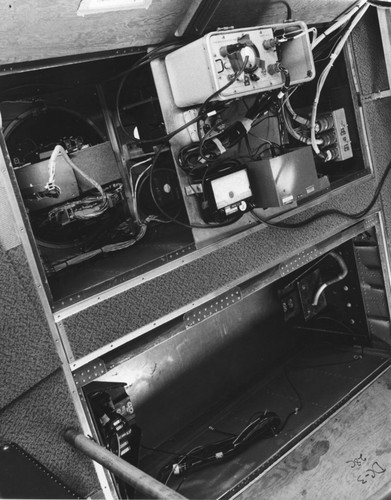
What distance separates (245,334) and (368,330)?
0.51 m

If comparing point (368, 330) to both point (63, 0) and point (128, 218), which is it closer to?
point (128, 218)

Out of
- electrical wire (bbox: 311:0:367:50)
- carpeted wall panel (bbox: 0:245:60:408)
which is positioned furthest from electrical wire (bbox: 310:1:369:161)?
carpeted wall panel (bbox: 0:245:60:408)

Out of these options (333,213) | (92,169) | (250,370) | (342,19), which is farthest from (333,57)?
(250,370)

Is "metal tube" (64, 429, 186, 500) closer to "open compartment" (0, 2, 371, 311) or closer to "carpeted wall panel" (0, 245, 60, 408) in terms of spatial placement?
"carpeted wall panel" (0, 245, 60, 408)

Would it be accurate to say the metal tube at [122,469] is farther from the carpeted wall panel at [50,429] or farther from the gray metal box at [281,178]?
the gray metal box at [281,178]

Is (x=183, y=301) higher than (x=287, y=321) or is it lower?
Answer: higher

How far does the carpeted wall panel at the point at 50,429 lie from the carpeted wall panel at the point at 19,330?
4 centimetres

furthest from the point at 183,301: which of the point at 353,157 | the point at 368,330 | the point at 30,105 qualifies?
the point at 368,330

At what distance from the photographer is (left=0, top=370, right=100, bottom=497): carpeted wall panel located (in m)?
1.17

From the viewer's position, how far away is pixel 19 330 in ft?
3.81

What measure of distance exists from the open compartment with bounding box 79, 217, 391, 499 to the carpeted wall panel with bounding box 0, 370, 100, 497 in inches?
5.0

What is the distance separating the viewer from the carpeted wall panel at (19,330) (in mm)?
1136

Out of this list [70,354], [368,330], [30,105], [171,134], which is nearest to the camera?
[70,354]

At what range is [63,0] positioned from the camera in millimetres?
1088
